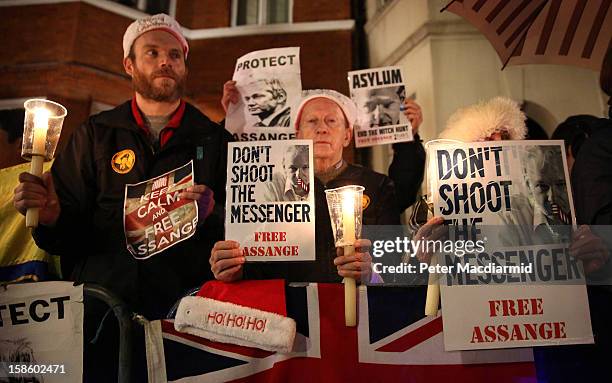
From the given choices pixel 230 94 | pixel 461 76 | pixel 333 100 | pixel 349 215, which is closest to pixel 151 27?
pixel 230 94

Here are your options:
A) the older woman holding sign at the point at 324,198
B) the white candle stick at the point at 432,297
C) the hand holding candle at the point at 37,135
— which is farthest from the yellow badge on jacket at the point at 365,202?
the hand holding candle at the point at 37,135

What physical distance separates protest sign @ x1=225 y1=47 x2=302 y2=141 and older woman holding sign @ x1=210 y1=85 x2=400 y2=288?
53mm

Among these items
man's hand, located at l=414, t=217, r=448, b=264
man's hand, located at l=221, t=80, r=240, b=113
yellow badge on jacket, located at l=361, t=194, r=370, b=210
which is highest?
man's hand, located at l=221, t=80, r=240, b=113

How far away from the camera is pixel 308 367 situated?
1.61 metres

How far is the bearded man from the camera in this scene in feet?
6.71

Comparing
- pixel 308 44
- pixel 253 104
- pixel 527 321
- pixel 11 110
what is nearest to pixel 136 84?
pixel 253 104

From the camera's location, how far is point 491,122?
105 inches

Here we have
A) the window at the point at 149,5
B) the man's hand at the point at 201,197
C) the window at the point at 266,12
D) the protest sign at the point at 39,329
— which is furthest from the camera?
the window at the point at 266,12

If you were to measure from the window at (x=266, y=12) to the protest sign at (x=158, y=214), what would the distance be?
2.56m

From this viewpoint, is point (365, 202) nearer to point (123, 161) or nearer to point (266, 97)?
point (266, 97)

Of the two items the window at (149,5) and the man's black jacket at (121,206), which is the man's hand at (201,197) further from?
the window at (149,5)

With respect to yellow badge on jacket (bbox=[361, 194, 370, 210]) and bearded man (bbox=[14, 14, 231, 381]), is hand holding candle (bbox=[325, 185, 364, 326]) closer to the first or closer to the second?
bearded man (bbox=[14, 14, 231, 381])

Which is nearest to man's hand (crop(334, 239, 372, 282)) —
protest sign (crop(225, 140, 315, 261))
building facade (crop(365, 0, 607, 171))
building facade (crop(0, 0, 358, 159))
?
protest sign (crop(225, 140, 315, 261))

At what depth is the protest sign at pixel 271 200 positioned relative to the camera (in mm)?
1723
